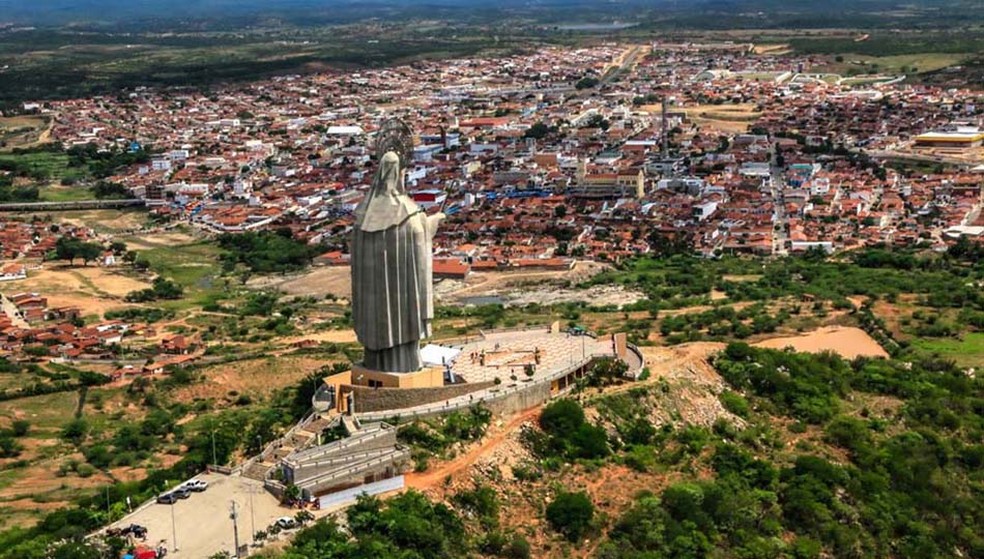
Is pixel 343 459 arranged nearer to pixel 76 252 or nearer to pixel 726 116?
pixel 76 252

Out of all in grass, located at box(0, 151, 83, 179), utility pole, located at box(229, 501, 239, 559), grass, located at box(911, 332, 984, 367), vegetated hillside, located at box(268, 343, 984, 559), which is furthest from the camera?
grass, located at box(0, 151, 83, 179)

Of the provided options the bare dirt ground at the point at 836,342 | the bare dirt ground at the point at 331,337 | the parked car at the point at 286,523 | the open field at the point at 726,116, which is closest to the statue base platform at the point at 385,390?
the parked car at the point at 286,523

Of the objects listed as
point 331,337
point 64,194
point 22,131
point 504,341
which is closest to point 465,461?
point 504,341

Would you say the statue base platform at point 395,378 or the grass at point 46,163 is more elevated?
the statue base platform at point 395,378

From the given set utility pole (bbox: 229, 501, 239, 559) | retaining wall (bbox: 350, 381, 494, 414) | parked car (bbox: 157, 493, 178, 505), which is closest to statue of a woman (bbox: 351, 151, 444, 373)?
retaining wall (bbox: 350, 381, 494, 414)

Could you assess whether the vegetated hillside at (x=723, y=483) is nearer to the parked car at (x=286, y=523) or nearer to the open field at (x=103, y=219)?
the parked car at (x=286, y=523)

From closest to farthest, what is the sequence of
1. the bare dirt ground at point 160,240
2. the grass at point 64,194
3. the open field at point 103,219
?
the bare dirt ground at point 160,240
the open field at point 103,219
the grass at point 64,194

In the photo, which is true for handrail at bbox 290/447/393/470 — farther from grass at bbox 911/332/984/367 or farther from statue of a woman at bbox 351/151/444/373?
grass at bbox 911/332/984/367
